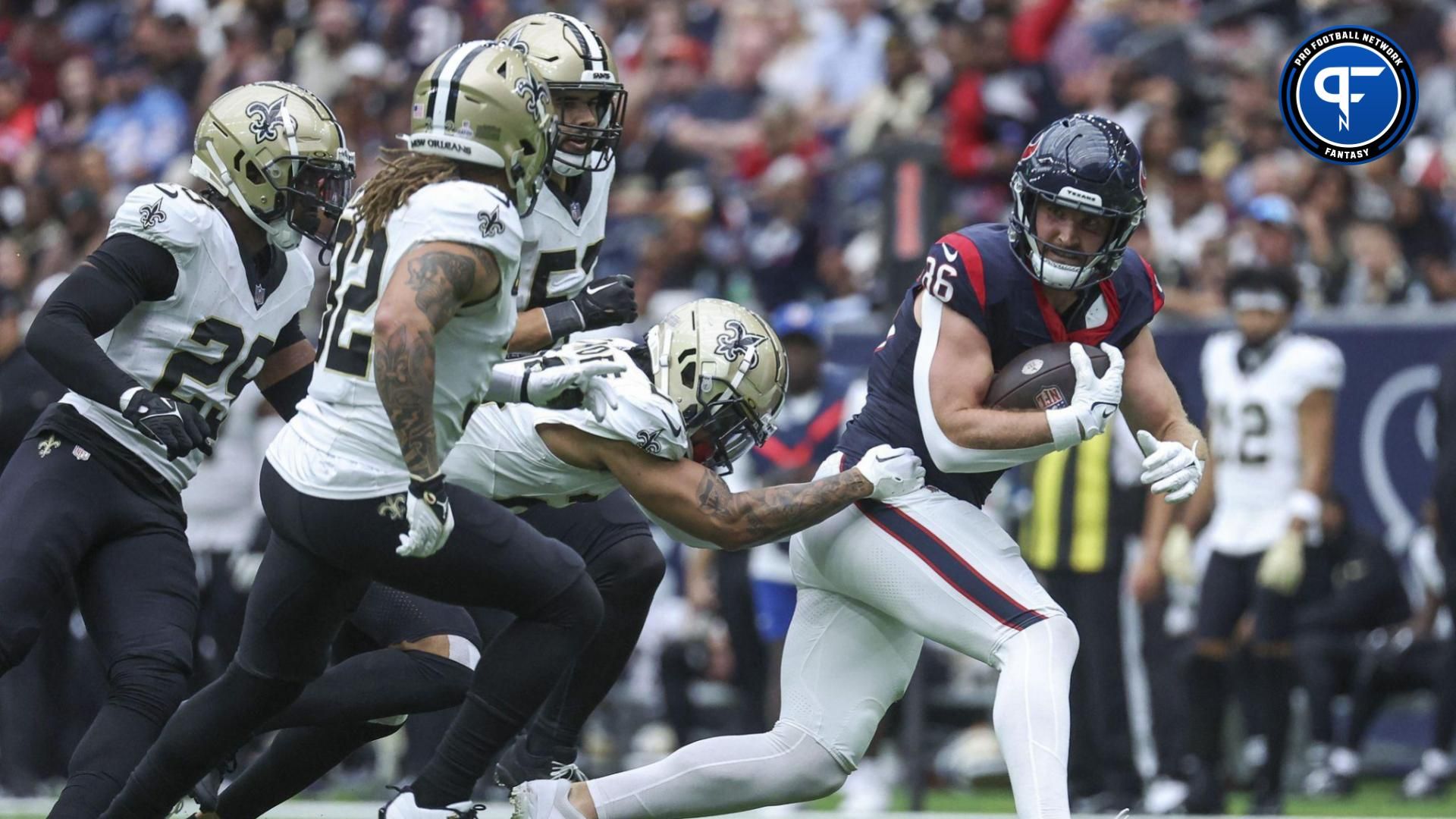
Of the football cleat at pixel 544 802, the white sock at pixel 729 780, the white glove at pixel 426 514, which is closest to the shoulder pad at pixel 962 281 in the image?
the white sock at pixel 729 780

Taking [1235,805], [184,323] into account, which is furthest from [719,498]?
[1235,805]

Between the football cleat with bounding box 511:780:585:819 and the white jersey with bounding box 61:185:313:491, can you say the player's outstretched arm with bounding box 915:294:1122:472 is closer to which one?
the football cleat with bounding box 511:780:585:819

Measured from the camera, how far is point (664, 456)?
4785mm

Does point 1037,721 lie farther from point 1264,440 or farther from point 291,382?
point 1264,440

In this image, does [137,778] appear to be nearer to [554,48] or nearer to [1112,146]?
[554,48]

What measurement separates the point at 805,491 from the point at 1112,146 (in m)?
1.09

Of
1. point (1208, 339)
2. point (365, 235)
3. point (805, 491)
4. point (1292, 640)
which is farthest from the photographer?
point (1208, 339)

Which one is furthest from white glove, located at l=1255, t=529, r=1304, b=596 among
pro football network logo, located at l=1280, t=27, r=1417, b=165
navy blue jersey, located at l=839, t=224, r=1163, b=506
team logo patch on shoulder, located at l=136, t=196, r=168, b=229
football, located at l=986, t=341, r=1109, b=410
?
team logo patch on shoulder, located at l=136, t=196, r=168, b=229

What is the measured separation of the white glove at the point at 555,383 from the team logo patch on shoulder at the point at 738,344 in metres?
0.29

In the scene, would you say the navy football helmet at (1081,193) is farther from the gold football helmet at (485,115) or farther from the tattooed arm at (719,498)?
the gold football helmet at (485,115)

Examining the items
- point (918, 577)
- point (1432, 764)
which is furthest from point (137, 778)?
point (1432, 764)

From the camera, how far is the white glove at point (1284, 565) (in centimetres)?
766

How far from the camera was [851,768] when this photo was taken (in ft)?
16.3

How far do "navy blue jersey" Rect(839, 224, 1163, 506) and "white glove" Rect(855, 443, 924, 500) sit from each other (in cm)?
11
